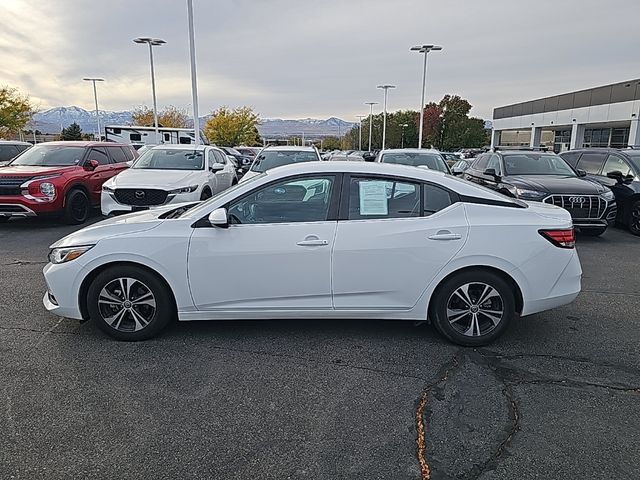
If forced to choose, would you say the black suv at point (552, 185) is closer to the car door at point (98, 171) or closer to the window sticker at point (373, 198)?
the window sticker at point (373, 198)

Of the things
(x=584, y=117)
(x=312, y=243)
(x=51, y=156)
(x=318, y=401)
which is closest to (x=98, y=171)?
(x=51, y=156)

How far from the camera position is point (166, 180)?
9000 mm

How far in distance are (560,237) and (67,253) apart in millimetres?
4124

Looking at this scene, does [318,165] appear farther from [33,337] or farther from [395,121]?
[395,121]

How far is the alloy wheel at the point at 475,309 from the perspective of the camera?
394cm

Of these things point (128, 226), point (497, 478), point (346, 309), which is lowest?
point (497, 478)

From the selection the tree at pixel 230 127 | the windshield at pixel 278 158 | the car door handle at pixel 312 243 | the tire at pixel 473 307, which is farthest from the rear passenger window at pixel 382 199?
the tree at pixel 230 127

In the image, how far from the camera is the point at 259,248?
3850 mm

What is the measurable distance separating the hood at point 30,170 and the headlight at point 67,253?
20.2 feet

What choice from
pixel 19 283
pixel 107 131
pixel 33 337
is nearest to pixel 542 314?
pixel 33 337

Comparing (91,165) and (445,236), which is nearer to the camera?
(445,236)

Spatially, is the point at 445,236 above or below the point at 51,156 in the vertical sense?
below

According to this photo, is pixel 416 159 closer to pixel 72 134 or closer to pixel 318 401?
pixel 318 401

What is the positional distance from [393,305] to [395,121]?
80.1m
